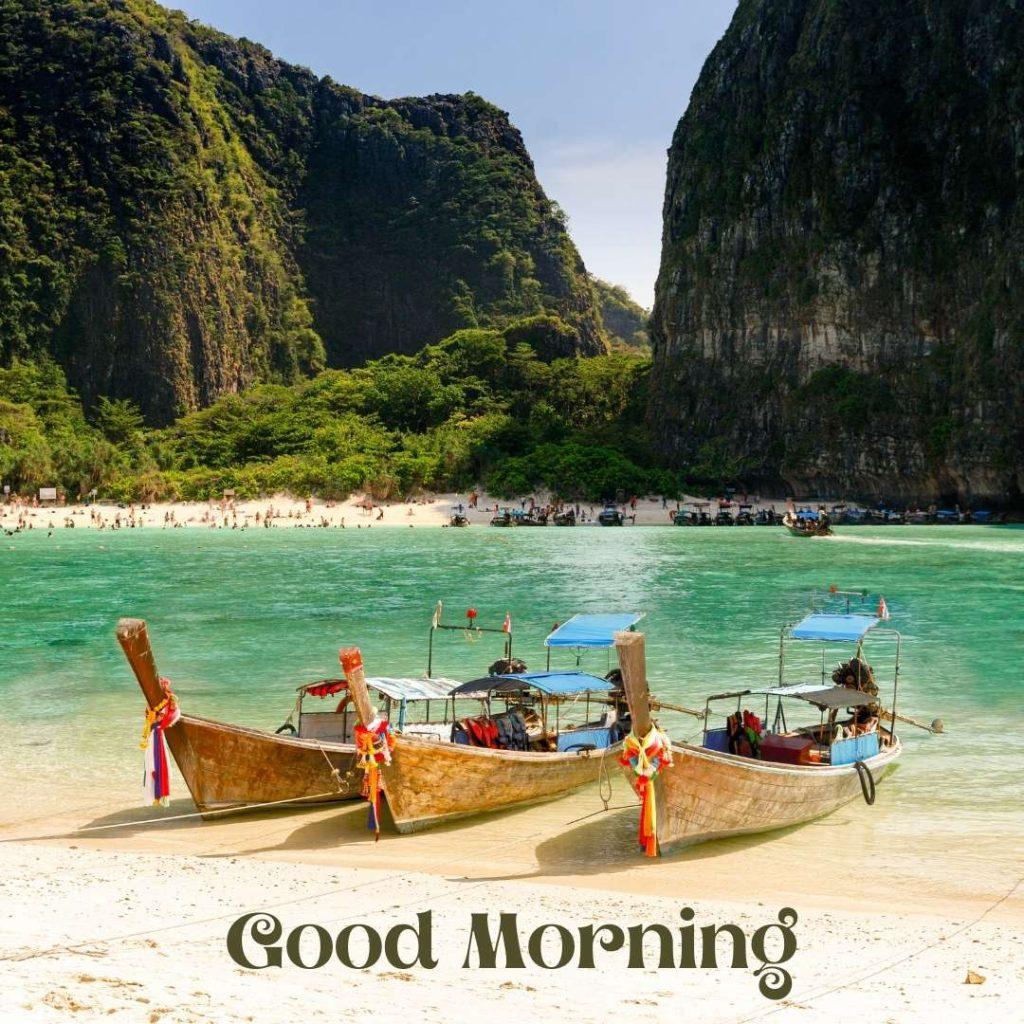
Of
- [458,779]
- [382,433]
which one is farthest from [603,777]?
[382,433]

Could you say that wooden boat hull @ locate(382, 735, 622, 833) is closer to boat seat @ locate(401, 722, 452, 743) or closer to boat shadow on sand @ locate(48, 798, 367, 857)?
boat shadow on sand @ locate(48, 798, 367, 857)

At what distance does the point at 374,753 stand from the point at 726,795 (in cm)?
419

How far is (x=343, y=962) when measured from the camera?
30.1 feet

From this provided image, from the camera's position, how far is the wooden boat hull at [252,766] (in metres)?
14.5

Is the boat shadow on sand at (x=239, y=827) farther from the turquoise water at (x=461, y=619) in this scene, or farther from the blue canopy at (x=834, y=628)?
the blue canopy at (x=834, y=628)

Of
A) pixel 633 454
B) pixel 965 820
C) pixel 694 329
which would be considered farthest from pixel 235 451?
pixel 965 820

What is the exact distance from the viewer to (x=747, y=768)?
1338 cm

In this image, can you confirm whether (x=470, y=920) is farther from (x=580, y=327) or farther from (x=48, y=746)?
(x=580, y=327)

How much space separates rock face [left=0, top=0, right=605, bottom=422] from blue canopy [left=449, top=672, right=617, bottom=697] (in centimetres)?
11976

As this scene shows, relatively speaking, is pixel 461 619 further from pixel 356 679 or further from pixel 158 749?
pixel 356 679

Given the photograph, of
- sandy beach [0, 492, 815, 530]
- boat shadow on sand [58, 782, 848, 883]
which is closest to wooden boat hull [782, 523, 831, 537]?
sandy beach [0, 492, 815, 530]

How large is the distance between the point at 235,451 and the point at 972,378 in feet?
230

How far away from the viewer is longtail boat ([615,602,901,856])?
12.4 m

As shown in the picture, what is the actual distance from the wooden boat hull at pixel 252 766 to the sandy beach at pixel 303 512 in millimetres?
79522
